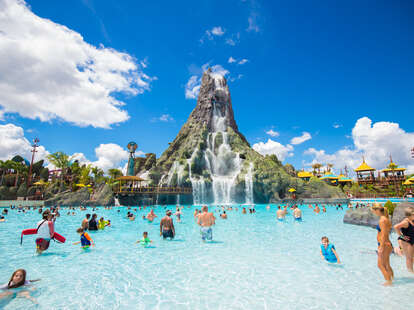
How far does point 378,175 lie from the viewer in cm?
5319

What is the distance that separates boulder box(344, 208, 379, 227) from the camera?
13.3 m

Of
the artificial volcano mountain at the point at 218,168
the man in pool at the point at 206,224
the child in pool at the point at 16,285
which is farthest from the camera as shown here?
the artificial volcano mountain at the point at 218,168

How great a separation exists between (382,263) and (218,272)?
12.2 ft

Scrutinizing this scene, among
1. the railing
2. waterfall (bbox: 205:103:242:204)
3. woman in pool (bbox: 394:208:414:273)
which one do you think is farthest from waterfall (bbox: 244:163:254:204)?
woman in pool (bbox: 394:208:414:273)

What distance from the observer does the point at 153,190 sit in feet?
125

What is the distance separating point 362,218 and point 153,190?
30549 mm

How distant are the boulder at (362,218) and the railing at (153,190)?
28.3 m

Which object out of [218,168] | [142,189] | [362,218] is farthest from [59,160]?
[362,218]

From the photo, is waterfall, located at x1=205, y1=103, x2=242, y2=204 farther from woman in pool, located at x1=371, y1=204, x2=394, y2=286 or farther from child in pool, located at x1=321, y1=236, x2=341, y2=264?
woman in pool, located at x1=371, y1=204, x2=394, y2=286

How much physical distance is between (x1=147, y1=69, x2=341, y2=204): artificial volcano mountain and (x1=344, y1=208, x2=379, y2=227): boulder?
1038 inches

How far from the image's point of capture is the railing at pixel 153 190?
36219mm

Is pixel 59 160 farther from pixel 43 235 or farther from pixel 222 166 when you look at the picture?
pixel 43 235

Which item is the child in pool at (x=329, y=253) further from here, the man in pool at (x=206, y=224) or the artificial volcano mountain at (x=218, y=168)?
the artificial volcano mountain at (x=218, y=168)

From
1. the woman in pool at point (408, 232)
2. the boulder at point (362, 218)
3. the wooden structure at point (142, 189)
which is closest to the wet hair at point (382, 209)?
the woman in pool at point (408, 232)
